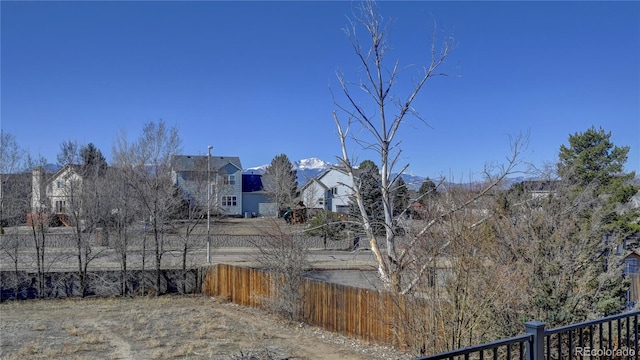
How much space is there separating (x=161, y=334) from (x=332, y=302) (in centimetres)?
480

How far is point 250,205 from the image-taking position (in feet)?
167

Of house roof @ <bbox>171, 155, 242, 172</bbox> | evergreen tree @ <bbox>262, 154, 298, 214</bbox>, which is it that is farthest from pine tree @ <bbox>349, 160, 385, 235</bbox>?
evergreen tree @ <bbox>262, 154, 298, 214</bbox>

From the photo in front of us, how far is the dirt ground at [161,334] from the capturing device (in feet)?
38.0

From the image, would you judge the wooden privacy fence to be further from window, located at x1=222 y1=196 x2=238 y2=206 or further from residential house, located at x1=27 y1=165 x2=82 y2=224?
window, located at x1=222 y1=196 x2=238 y2=206

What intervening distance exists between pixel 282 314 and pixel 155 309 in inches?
212

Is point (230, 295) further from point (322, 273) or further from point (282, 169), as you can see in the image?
point (282, 169)

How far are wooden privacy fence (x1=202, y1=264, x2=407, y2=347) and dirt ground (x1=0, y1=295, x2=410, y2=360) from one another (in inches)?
12.7

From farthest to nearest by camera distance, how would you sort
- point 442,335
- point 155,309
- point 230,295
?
point 230,295
point 155,309
point 442,335

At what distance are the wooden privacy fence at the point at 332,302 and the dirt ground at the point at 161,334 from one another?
1.06ft

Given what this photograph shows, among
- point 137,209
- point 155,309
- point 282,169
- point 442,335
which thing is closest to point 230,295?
point 155,309

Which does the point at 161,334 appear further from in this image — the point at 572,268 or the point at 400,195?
the point at 572,268

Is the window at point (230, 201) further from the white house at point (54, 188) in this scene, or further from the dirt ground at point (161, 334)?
the dirt ground at point (161, 334)

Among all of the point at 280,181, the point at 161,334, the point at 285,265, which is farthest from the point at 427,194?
the point at 280,181

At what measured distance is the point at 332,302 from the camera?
13859mm
